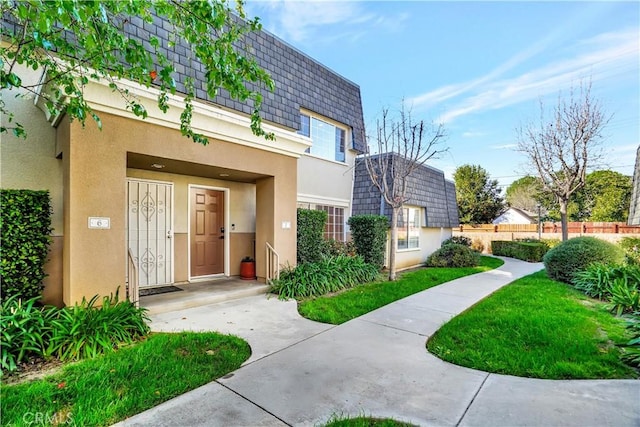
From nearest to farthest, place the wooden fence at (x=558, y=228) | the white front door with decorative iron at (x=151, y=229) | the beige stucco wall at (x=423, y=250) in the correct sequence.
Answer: the white front door with decorative iron at (x=151, y=229) < the beige stucco wall at (x=423, y=250) < the wooden fence at (x=558, y=228)

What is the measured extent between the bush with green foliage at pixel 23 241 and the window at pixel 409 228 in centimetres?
1057

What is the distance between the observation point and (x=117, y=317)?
4.42m

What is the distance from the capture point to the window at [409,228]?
12.5m

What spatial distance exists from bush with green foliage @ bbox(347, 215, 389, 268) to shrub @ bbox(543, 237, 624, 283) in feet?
17.1

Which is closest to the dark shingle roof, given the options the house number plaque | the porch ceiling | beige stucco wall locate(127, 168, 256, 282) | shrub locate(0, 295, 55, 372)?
the porch ceiling

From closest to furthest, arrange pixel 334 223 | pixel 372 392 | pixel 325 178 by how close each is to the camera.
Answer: pixel 372 392
pixel 325 178
pixel 334 223

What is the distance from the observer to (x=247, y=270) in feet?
27.4

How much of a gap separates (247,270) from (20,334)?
488 centimetres

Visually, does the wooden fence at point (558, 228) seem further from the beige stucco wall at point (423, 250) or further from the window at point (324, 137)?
the window at point (324, 137)

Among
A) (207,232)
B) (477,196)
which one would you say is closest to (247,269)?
(207,232)

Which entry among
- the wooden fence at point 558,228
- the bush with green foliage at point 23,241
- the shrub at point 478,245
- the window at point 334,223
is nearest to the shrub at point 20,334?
the bush with green foliage at point 23,241

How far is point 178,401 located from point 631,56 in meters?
10.6

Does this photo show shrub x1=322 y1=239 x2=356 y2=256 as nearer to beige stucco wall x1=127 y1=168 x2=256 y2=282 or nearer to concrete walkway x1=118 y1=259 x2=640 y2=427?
beige stucco wall x1=127 y1=168 x2=256 y2=282

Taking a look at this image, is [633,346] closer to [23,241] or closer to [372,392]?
[372,392]
